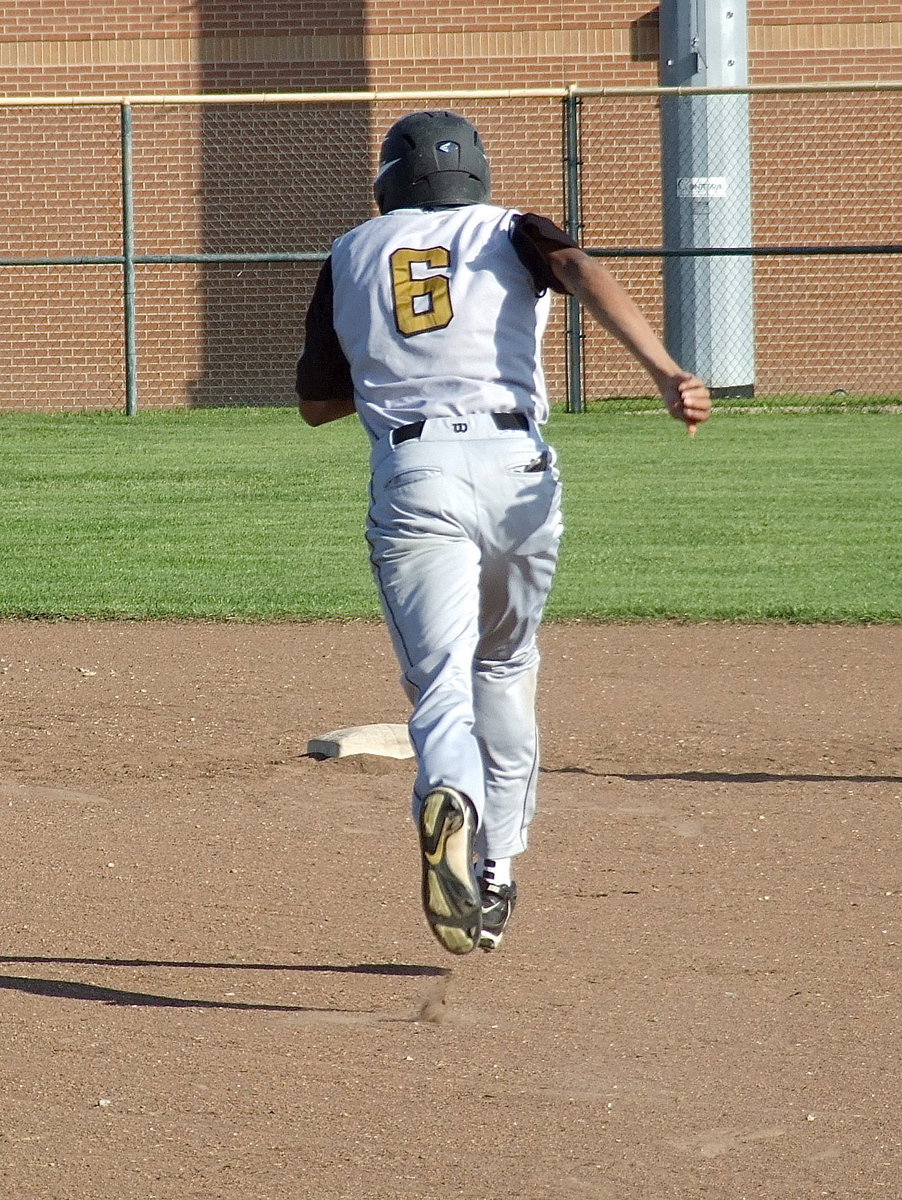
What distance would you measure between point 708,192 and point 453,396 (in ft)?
45.9

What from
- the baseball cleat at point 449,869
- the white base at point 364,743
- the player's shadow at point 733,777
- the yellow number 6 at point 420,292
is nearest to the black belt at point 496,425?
the yellow number 6 at point 420,292

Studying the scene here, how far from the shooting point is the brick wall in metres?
18.6

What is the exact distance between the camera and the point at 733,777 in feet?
19.6

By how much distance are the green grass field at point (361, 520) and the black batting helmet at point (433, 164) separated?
5.07 meters

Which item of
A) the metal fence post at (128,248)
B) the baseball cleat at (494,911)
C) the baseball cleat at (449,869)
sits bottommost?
the baseball cleat at (494,911)

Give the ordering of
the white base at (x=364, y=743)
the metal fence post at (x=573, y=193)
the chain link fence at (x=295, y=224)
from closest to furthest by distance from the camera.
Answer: the white base at (x=364, y=743) → the metal fence post at (x=573, y=193) → the chain link fence at (x=295, y=224)

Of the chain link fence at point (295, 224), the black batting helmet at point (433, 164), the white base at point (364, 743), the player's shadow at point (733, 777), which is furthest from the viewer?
the chain link fence at point (295, 224)

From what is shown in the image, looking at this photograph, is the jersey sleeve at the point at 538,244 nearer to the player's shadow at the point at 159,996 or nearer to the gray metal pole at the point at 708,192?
the player's shadow at the point at 159,996

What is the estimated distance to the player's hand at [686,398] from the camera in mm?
3600

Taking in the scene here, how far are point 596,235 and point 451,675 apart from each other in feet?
52.0

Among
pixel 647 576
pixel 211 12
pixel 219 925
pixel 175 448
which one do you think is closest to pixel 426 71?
pixel 211 12

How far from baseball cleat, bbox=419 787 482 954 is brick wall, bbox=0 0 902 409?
15.3 meters

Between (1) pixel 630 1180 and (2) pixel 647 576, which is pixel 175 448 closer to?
(2) pixel 647 576

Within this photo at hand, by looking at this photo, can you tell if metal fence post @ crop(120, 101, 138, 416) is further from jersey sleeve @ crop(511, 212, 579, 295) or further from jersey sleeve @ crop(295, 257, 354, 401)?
jersey sleeve @ crop(511, 212, 579, 295)
